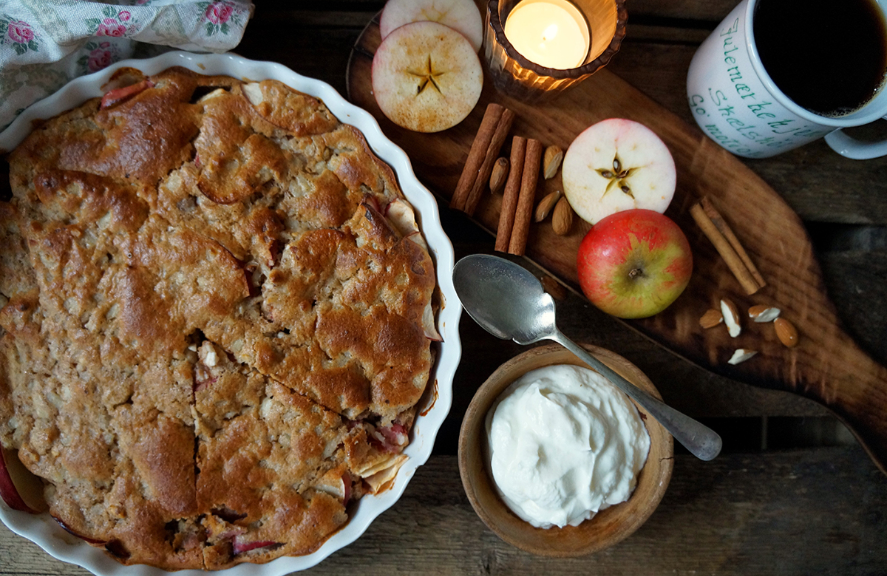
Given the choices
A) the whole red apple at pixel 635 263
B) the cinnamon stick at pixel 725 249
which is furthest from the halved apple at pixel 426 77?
the cinnamon stick at pixel 725 249

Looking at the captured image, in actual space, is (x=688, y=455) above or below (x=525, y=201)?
below

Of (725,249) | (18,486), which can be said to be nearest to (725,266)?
(725,249)

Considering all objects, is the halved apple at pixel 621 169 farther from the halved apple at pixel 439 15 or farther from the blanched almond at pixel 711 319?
the halved apple at pixel 439 15

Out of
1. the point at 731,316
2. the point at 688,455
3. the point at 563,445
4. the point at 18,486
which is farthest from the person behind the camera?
the point at 688,455

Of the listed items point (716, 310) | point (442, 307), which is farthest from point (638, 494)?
point (442, 307)

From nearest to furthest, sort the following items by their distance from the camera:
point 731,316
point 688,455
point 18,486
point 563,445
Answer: point 18,486 → point 563,445 → point 731,316 → point 688,455

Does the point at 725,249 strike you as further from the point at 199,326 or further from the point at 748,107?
the point at 199,326

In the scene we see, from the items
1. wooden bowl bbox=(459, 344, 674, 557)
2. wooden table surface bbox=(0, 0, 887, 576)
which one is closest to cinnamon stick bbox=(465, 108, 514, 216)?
wooden table surface bbox=(0, 0, 887, 576)
